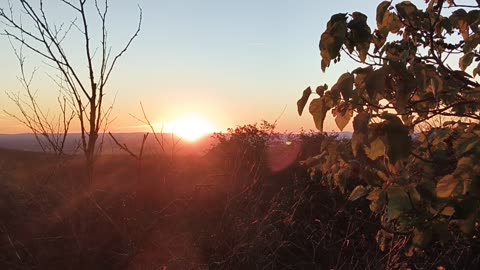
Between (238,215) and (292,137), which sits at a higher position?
(292,137)

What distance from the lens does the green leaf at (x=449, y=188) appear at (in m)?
1.71

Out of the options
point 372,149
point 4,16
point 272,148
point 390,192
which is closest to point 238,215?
point 4,16

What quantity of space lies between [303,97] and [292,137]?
12.1 metres

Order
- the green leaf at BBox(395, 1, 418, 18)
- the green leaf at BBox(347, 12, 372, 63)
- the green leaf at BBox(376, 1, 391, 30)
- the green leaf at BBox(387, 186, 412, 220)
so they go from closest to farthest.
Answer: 1. the green leaf at BBox(347, 12, 372, 63)
2. the green leaf at BBox(387, 186, 412, 220)
3. the green leaf at BBox(376, 1, 391, 30)
4. the green leaf at BBox(395, 1, 418, 18)

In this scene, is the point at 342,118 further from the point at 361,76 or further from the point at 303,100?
the point at 361,76

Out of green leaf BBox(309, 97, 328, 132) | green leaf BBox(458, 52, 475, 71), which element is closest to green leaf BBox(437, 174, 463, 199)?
green leaf BBox(309, 97, 328, 132)

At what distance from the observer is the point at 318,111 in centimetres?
171

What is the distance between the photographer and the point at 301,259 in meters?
6.76

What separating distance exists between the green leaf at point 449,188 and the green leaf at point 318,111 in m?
0.50

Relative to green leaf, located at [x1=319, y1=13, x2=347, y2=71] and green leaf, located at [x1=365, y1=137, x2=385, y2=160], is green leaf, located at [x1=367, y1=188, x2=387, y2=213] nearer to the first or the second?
green leaf, located at [x1=365, y1=137, x2=385, y2=160]

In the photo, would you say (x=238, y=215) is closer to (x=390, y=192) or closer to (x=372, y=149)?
(x=390, y=192)

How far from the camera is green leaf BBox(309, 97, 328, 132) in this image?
1.69 meters

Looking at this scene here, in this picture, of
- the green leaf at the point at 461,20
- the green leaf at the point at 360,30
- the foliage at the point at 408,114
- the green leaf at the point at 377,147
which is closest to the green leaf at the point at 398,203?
the foliage at the point at 408,114

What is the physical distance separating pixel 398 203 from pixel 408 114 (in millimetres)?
459
